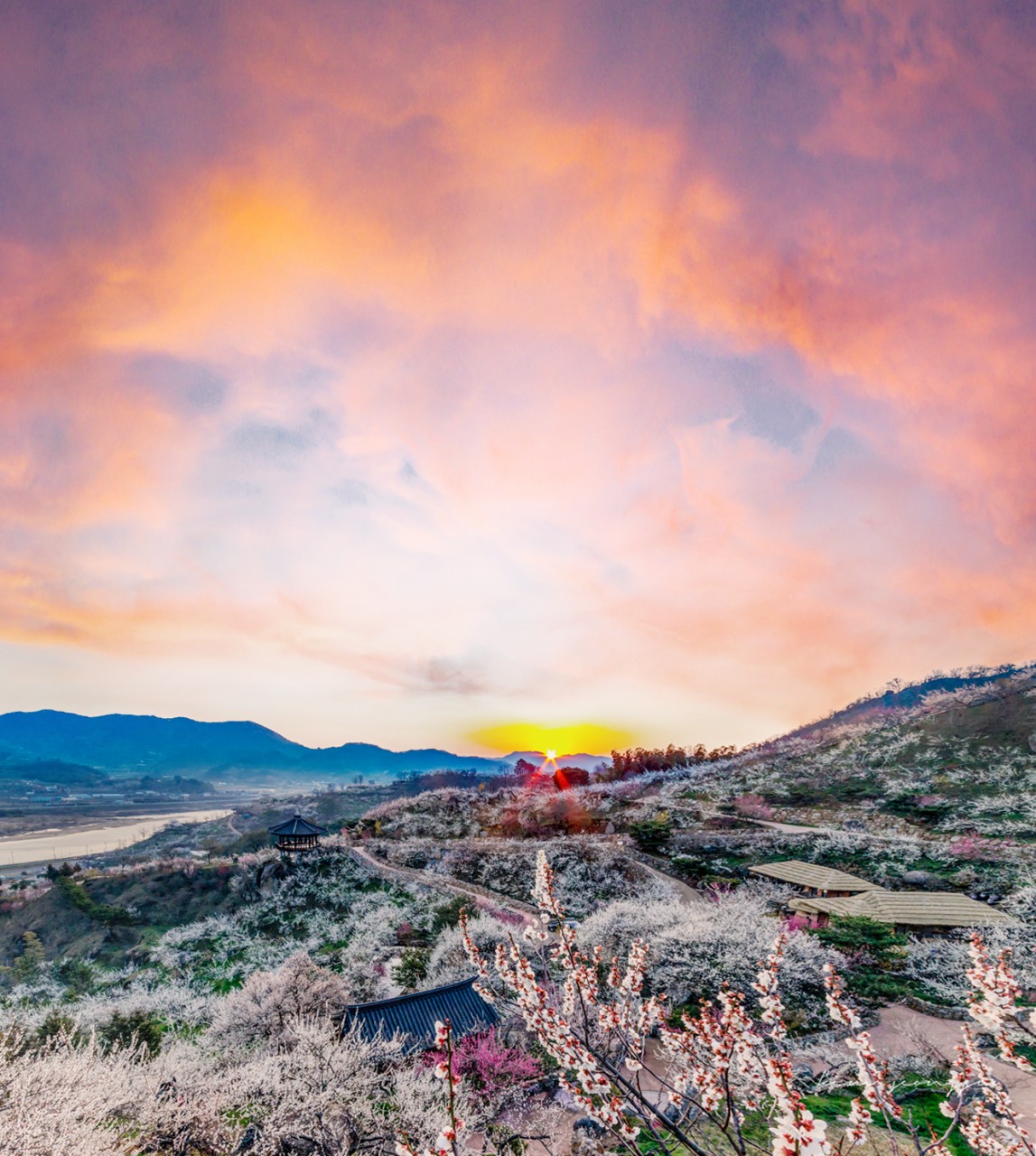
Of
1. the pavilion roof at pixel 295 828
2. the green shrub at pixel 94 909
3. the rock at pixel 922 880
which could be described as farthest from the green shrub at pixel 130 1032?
the rock at pixel 922 880

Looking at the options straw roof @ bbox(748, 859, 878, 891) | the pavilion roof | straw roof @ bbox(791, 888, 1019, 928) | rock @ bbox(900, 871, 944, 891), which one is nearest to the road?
straw roof @ bbox(748, 859, 878, 891)

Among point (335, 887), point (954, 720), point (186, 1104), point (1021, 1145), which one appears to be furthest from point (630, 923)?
point (954, 720)

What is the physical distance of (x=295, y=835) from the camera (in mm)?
47562

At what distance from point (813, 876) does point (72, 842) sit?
134367 mm

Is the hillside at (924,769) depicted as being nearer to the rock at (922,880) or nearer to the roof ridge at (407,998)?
the rock at (922,880)

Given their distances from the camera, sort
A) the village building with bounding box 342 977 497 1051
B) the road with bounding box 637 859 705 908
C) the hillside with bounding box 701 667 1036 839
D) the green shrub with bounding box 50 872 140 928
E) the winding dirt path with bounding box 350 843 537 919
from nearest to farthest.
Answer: the village building with bounding box 342 977 497 1051 < the road with bounding box 637 859 705 908 < the winding dirt path with bounding box 350 843 537 919 < the hillside with bounding box 701 667 1036 839 < the green shrub with bounding box 50 872 140 928

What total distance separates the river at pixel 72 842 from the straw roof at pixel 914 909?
99.7 m

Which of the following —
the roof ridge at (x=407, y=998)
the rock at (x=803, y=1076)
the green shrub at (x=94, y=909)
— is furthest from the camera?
the green shrub at (x=94, y=909)

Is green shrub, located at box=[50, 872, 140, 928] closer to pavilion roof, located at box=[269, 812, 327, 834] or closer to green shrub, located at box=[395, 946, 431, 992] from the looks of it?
pavilion roof, located at box=[269, 812, 327, 834]

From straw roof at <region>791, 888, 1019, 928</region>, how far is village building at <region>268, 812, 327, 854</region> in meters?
38.9

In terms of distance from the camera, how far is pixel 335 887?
142ft

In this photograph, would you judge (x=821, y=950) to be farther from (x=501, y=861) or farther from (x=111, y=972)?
(x=111, y=972)

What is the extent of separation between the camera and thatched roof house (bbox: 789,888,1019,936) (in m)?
22.5

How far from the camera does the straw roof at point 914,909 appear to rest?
22516 millimetres
